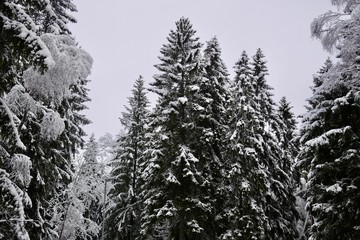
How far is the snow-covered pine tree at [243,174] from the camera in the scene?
64.1 feet

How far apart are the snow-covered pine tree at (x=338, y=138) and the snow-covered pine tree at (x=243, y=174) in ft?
14.3

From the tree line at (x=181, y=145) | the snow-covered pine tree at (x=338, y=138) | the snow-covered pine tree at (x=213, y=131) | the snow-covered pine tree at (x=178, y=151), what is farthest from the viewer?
the snow-covered pine tree at (x=213, y=131)

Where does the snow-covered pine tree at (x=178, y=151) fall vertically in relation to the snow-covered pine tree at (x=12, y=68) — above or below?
above

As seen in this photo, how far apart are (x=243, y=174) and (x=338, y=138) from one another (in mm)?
7824

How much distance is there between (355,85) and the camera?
12.3 m

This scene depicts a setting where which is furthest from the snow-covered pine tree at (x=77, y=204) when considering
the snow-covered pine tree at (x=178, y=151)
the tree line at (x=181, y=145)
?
the snow-covered pine tree at (x=178, y=151)

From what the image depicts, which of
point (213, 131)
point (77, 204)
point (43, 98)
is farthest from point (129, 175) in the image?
point (43, 98)

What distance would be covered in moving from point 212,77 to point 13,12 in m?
17.6

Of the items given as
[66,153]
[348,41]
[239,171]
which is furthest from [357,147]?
[66,153]

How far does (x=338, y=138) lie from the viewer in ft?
46.5

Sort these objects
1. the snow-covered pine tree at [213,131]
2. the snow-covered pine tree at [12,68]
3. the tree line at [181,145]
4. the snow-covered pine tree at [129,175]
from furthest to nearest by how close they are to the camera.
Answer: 1. the snow-covered pine tree at [129,175]
2. the snow-covered pine tree at [213,131]
3. the tree line at [181,145]
4. the snow-covered pine tree at [12,68]

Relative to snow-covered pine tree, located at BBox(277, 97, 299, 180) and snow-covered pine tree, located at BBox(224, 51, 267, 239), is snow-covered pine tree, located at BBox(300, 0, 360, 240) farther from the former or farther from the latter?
snow-covered pine tree, located at BBox(277, 97, 299, 180)

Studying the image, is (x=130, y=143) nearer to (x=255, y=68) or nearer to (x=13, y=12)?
(x=255, y=68)

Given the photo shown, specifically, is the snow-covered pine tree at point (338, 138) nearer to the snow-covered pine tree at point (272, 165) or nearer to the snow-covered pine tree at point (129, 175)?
the snow-covered pine tree at point (272, 165)
